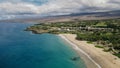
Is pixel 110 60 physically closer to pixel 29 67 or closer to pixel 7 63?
pixel 29 67

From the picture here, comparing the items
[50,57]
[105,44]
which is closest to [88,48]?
[105,44]

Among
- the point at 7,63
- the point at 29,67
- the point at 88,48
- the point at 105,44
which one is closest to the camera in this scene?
the point at 29,67

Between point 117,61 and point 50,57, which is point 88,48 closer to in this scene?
point 50,57

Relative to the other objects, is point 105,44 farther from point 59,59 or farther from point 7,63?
point 7,63

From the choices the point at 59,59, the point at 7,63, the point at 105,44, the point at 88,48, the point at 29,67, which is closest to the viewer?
the point at 29,67

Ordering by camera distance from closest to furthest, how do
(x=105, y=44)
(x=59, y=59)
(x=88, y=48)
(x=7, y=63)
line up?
(x=7, y=63) → (x=59, y=59) → (x=88, y=48) → (x=105, y=44)

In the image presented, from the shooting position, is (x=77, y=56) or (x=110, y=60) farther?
(x=77, y=56)

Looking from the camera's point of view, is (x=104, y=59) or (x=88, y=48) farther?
(x=88, y=48)

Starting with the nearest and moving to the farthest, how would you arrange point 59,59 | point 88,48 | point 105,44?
point 59,59 < point 88,48 < point 105,44

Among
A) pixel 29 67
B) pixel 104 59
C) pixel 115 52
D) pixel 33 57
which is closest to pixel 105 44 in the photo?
pixel 115 52
